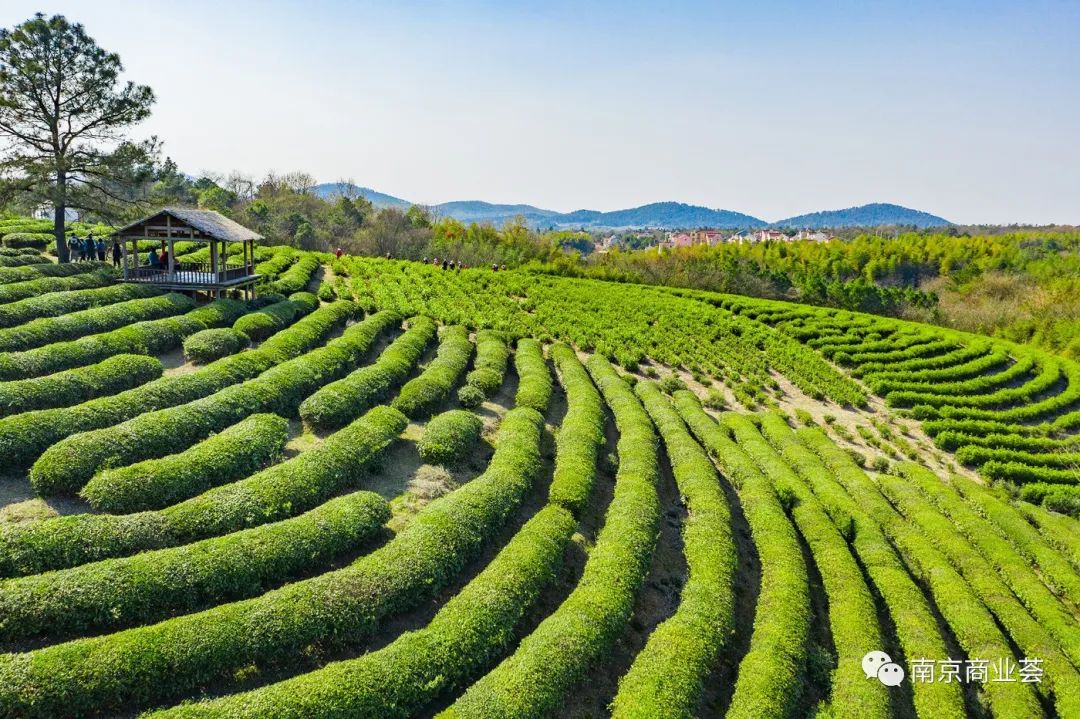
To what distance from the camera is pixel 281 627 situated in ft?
36.7

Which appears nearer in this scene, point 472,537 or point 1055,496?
point 472,537

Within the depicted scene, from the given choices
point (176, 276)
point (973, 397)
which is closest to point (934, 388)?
point (973, 397)

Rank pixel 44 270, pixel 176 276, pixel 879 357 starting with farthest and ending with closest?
pixel 879 357
pixel 176 276
pixel 44 270

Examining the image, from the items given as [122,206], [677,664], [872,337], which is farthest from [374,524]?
[872,337]

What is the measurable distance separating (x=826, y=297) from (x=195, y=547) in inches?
2645

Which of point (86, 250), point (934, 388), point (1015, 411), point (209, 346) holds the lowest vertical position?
point (1015, 411)

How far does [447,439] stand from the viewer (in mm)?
21078

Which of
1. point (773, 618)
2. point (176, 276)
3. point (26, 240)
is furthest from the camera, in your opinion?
point (26, 240)

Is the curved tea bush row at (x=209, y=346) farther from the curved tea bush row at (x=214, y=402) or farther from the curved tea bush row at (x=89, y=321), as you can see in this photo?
the curved tea bush row at (x=89, y=321)

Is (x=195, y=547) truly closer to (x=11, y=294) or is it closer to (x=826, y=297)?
(x=11, y=294)

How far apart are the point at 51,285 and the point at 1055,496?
49397mm

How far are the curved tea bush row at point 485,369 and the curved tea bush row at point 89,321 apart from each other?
16.7 meters

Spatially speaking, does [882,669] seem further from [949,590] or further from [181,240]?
[181,240]

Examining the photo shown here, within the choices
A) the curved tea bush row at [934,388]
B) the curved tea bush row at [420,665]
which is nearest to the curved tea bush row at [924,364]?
the curved tea bush row at [934,388]
